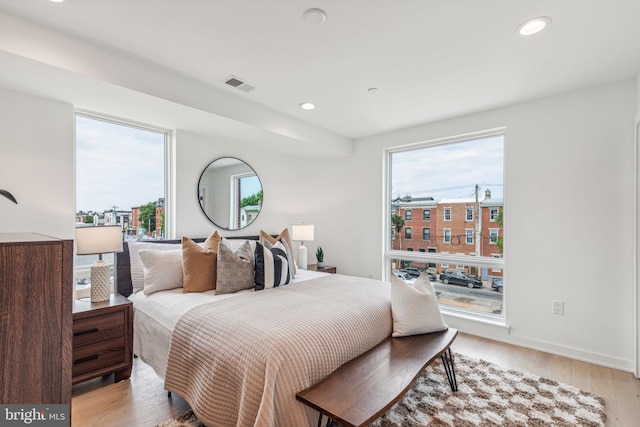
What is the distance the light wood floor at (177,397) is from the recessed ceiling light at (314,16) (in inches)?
101

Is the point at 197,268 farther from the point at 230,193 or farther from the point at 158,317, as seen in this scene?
the point at 230,193

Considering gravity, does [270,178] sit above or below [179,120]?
below

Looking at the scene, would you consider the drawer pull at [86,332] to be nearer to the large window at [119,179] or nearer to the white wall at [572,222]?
the large window at [119,179]

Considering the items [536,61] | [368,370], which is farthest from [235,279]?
[536,61]

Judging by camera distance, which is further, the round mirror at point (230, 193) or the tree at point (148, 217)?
the round mirror at point (230, 193)

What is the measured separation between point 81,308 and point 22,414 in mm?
1927

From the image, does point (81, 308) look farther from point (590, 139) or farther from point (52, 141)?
point (590, 139)

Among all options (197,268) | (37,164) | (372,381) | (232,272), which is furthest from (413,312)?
(37,164)

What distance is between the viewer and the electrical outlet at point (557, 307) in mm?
2887

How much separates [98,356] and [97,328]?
0.67 feet

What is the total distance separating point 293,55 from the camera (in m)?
2.24

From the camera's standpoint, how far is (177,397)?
214cm

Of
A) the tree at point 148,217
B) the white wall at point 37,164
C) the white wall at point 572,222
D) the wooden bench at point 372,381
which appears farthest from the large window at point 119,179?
the white wall at point 572,222

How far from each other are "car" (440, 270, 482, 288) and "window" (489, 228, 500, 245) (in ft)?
1.56
